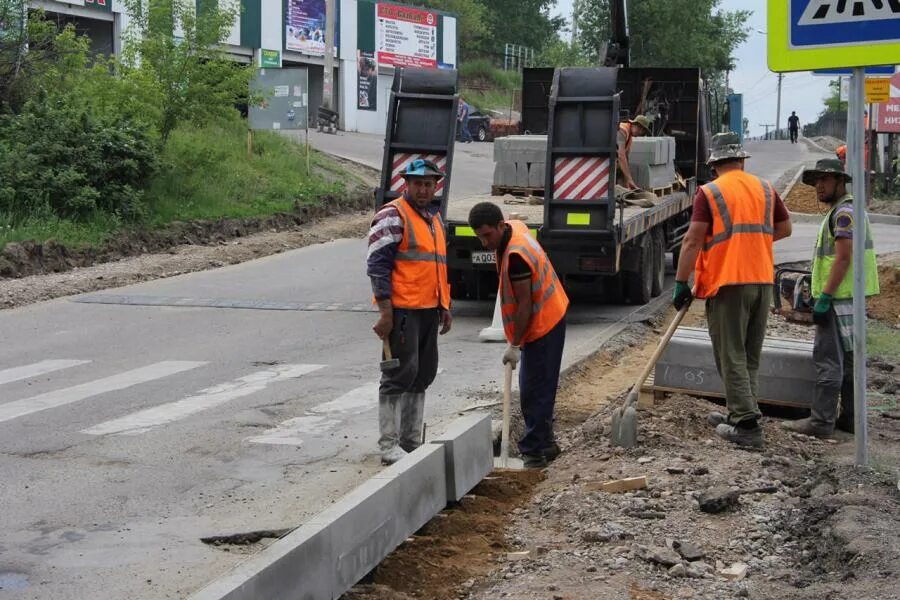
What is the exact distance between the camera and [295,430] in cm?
899

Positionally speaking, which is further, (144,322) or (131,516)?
(144,322)

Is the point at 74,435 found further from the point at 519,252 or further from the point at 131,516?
the point at 519,252

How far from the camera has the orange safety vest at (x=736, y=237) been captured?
319 inches

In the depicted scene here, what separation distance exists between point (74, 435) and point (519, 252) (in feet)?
11.0

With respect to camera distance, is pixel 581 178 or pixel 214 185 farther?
pixel 214 185

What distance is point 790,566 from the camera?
5.89 m

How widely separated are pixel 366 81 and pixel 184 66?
106 feet

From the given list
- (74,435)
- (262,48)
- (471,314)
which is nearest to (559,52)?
(262,48)

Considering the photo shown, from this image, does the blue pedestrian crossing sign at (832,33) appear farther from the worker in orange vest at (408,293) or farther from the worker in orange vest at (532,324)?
the worker in orange vest at (408,293)

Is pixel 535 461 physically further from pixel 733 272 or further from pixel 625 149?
Result: pixel 625 149

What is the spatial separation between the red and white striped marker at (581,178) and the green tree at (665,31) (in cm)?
5912

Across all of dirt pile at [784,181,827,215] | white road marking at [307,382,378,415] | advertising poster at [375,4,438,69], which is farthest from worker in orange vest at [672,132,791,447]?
advertising poster at [375,4,438,69]

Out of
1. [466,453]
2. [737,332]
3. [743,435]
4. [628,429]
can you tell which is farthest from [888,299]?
[466,453]

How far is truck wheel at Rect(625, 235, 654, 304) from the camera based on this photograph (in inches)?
612
